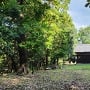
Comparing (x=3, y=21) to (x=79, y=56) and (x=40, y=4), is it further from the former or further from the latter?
(x=79, y=56)

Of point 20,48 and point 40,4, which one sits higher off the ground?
point 40,4

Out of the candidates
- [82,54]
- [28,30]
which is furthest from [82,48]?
[28,30]

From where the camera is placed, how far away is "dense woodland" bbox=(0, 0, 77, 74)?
22.6 meters

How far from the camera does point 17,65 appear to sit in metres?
31.9

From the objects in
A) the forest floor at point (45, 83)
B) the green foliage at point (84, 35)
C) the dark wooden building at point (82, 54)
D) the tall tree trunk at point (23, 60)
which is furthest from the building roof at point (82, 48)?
the forest floor at point (45, 83)

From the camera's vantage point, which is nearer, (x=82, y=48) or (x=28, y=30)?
(x=28, y=30)

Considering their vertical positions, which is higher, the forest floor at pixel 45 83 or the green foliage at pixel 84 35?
the green foliage at pixel 84 35

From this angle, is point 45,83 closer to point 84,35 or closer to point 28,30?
point 28,30

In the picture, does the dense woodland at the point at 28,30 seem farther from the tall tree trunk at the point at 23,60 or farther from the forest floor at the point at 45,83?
the forest floor at the point at 45,83

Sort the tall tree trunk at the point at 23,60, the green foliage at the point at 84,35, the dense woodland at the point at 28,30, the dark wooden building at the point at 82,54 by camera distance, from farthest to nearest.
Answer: the green foliage at the point at 84,35 < the dark wooden building at the point at 82,54 < the tall tree trunk at the point at 23,60 < the dense woodland at the point at 28,30

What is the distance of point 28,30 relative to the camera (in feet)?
85.4

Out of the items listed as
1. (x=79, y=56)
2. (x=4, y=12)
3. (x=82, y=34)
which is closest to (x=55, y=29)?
(x=4, y=12)

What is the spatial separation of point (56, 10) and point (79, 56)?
36.4 m

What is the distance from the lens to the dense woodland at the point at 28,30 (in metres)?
22.6
